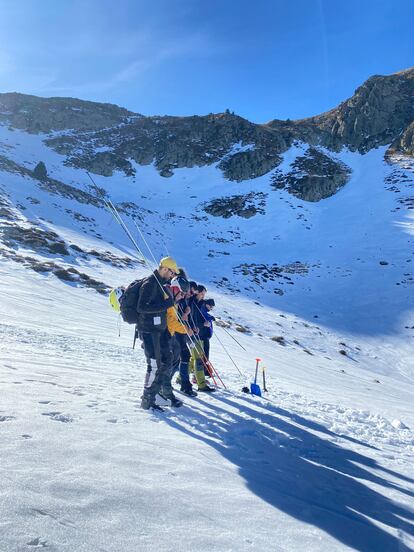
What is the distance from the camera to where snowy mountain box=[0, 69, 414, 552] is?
9.77 ft

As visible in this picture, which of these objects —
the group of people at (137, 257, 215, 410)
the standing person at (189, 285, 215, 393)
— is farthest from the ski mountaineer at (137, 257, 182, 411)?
the standing person at (189, 285, 215, 393)

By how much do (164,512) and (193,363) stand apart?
5053 mm

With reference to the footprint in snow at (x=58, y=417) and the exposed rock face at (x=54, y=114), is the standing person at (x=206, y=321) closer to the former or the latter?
the footprint in snow at (x=58, y=417)

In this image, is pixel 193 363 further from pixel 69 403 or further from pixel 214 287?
pixel 214 287

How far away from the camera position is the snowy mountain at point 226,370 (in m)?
2.98

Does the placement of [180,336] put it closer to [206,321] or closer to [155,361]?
[206,321]

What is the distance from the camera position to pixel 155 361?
19.1 feet

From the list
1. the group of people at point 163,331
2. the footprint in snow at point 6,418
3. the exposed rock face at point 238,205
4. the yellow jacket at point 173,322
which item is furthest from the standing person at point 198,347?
the exposed rock face at point 238,205

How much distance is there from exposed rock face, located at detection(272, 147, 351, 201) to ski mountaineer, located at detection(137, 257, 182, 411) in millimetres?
55632

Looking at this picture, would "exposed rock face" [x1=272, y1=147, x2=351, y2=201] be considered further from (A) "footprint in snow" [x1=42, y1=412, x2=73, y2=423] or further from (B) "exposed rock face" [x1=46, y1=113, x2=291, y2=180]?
(A) "footprint in snow" [x1=42, y1=412, x2=73, y2=423]

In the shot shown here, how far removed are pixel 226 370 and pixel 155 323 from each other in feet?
18.5

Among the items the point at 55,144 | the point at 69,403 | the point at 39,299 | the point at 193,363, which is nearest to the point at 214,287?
the point at 39,299

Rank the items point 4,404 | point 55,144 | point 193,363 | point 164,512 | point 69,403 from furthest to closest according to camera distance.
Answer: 1. point 55,144
2. point 193,363
3. point 69,403
4. point 4,404
5. point 164,512

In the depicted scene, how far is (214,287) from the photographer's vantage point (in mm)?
30406
